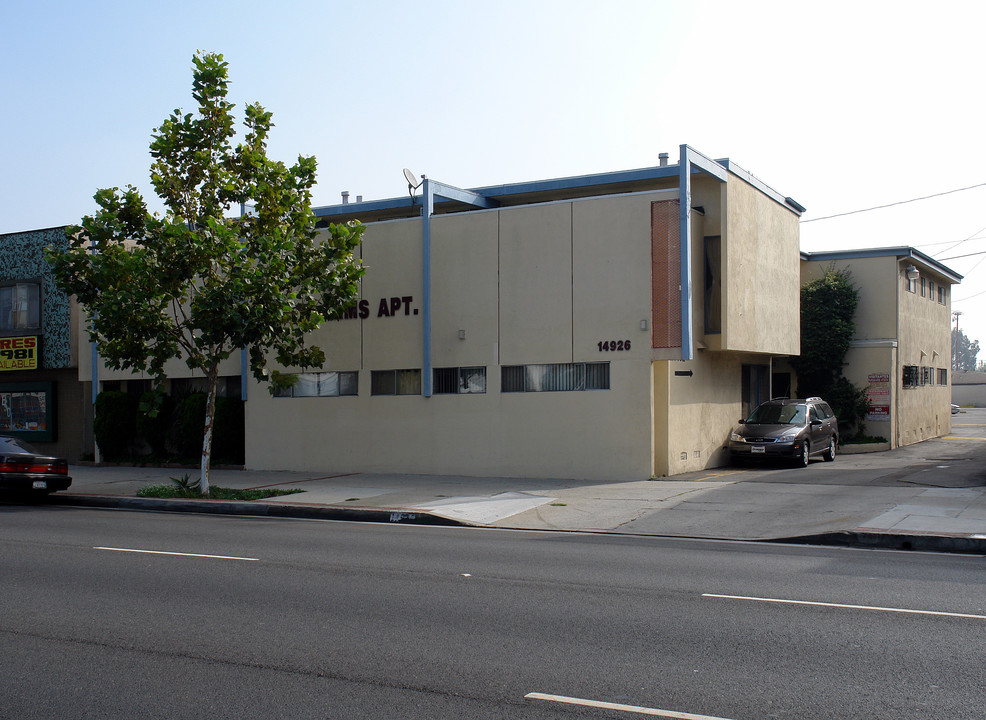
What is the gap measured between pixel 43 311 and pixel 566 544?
21.4m

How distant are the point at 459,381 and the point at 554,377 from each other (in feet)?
7.67

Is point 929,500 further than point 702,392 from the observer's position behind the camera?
No

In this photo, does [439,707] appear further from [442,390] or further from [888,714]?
[442,390]

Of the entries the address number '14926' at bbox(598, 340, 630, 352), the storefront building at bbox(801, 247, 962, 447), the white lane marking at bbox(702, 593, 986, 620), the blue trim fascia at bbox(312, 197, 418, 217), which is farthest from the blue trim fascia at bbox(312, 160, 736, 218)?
the white lane marking at bbox(702, 593, 986, 620)

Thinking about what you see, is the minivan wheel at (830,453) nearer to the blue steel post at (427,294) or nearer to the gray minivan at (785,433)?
the gray minivan at (785,433)

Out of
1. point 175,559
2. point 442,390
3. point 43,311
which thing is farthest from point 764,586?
point 43,311

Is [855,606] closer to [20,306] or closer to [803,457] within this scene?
[803,457]

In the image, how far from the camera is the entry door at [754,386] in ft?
82.8

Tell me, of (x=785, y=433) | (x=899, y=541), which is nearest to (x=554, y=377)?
(x=785, y=433)

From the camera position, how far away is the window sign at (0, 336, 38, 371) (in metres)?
27.3

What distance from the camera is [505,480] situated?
1986 cm

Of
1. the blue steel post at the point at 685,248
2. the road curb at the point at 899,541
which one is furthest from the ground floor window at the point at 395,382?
the road curb at the point at 899,541

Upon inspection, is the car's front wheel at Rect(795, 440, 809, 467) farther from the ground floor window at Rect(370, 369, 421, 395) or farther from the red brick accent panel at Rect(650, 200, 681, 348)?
the ground floor window at Rect(370, 369, 421, 395)

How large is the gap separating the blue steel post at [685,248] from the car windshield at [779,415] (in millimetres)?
5200
